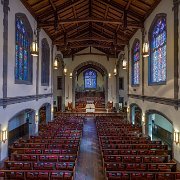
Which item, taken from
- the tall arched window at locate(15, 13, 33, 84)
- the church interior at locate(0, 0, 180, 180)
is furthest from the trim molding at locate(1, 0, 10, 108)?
the tall arched window at locate(15, 13, 33, 84)

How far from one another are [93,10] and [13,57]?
30.6 ft

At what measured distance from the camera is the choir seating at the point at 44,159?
7340 millimetres

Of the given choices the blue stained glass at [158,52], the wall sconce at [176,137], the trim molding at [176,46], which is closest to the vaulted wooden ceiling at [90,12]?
the blue stained glass at [158,52]

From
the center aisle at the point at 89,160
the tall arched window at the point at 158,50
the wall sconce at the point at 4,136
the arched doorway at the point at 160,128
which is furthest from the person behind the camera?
the arched doorway at the point at 160,128

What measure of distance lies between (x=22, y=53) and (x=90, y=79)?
2836cm

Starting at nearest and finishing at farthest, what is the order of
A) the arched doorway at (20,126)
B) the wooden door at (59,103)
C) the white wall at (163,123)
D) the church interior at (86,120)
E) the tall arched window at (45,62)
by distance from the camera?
the church interior at (86,120) → the white wall at (163,123) → the arched doorway at (20,126) → the tall arched window at (45,62) → the wooden door at (59,103)

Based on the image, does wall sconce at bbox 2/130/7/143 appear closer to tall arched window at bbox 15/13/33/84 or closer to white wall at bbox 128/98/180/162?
tall arched window at bbox 15/13/33/84

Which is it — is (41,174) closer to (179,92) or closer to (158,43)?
(179,92)

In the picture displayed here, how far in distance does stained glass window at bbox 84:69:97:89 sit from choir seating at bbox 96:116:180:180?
86.7ft

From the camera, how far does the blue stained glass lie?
40.8ft

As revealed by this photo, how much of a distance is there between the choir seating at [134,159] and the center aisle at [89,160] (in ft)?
2.55

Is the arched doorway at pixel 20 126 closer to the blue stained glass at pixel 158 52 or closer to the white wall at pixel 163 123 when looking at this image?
the blue stained glass at pixel 158 52

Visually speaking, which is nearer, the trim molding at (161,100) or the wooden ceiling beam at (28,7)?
the trim molding at (161,100)

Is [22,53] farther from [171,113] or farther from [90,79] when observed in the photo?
[90,79]
